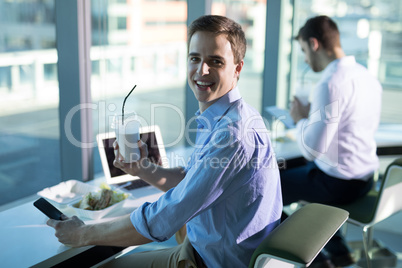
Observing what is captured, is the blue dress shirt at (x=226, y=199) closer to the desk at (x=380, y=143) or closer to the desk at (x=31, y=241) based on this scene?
the desk at (x=31, y=241)

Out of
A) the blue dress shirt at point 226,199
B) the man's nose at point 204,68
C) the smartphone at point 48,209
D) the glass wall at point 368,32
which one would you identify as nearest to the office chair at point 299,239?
the blue dress shirt at point 226,199

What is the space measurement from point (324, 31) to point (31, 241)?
5.28 feet

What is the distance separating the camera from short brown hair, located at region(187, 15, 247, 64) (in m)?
1.26

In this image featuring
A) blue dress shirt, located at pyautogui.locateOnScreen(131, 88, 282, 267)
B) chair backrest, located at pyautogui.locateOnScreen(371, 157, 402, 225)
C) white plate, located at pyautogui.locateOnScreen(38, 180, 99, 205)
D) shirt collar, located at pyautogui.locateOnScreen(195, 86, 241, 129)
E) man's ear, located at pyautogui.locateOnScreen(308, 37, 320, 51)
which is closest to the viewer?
blue dress shirt, located at pyautogui.locateOnScreen(131, 88, 282, 267)

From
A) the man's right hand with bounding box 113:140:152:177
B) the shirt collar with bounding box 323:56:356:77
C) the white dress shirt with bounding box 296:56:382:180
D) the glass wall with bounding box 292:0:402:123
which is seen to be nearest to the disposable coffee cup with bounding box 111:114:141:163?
the man's right hand with bounding box 113:140:152:177

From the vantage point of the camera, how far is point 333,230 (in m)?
1.07

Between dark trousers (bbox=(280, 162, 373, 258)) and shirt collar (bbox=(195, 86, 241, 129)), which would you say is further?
dark trousers (bbox=(280, 162, 373, 258))

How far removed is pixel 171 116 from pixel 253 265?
3.33 meters

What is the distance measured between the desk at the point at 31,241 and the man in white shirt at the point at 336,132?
0.92 m

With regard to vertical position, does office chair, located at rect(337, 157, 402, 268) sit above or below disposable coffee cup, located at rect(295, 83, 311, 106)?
below

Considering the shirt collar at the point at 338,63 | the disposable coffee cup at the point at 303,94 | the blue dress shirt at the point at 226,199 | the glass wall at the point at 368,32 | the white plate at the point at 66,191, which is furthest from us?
the glass wall at the point at 368,32

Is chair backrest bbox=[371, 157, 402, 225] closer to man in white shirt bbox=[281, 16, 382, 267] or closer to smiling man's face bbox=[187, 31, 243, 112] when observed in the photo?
man in white shirt bbox=[281, 16, 382, 267]

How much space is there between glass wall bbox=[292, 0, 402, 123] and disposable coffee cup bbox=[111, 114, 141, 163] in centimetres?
222

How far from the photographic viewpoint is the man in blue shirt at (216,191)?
1070 mm
